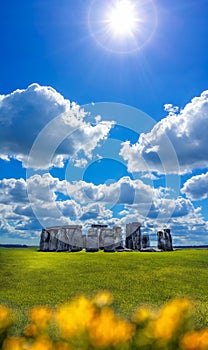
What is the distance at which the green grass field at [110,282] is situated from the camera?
8.63m

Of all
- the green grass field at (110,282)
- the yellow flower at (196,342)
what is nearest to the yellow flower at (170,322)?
the yellow flower at (196,342)

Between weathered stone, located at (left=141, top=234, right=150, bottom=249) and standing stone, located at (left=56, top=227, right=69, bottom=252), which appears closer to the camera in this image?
standing stone, located at (left=56, top=227, right=69, bottom=252)

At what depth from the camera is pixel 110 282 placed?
11.0 meters

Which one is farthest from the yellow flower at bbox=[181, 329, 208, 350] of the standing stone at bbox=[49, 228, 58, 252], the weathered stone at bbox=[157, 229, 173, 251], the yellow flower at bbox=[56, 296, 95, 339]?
the standing stone at bbox=[49, 228, 58, 252]

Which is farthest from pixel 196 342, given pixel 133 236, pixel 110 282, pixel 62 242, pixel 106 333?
pixel 133 236

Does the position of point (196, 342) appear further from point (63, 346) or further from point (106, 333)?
point (63, 346)

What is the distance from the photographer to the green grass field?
8633 mm

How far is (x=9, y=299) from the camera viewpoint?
9016 mm

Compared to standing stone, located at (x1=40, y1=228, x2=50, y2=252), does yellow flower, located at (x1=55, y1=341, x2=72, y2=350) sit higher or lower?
lower

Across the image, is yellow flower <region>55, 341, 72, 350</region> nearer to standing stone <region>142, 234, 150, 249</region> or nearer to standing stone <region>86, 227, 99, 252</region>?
standing stone <region>86, 227, 99, 252</region>

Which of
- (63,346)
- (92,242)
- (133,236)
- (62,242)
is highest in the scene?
(133,236)

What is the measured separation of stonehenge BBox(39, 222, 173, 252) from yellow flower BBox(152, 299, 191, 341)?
2348cm

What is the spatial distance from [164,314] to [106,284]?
29.7 ft

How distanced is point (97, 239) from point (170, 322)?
2397cm
